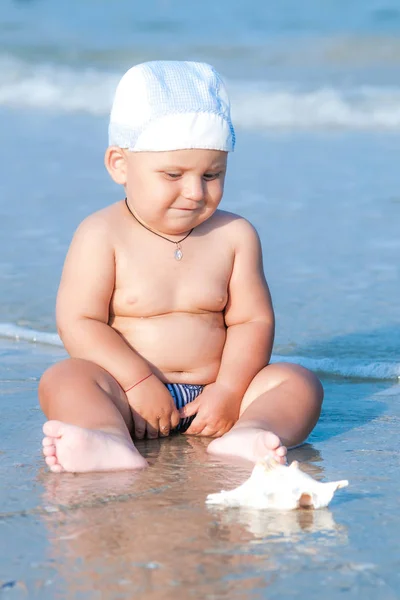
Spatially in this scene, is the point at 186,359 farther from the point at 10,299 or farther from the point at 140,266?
the point at 10,299

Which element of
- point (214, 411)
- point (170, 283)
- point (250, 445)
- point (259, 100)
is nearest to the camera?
point (250, 445)

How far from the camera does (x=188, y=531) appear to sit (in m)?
2.08

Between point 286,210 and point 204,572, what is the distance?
14.6ft

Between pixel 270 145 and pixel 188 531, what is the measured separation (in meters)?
6.96

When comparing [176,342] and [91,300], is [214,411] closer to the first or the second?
[176,342]

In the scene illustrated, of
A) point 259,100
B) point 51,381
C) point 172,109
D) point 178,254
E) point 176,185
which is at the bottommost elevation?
point 51,381

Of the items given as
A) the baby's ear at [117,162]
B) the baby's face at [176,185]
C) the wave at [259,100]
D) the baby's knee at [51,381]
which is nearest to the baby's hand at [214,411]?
the baby's knee at [51,381]

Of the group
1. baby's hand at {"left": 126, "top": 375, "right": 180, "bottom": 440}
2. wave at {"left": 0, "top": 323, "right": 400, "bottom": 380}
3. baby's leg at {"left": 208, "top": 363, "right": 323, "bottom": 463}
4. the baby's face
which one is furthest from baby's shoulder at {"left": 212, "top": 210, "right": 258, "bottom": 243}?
wave at {"left": 0, "top": 323, "right": 400, "bottom": 380}

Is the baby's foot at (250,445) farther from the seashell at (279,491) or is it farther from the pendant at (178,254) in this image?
the pendant at (178,254)

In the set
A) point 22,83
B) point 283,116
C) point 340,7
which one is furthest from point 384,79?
point 340,7

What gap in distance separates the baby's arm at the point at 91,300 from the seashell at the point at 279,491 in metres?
0.74

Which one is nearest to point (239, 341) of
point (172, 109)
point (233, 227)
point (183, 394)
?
point (183, 394)

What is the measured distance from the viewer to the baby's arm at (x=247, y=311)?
9.98 ft

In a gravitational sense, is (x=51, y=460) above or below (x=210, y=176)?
below
